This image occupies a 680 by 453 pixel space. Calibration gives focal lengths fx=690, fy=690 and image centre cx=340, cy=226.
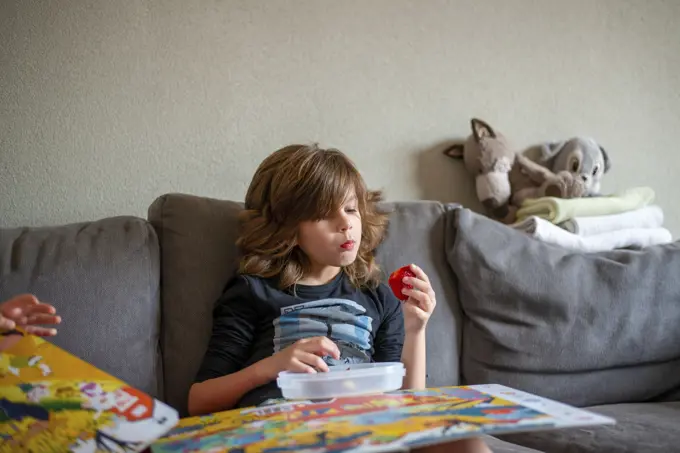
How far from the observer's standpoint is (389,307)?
1404 millimetres

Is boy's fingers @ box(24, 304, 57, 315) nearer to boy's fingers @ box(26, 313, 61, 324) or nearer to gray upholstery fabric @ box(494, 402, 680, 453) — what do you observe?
boy's fingers @ box(26, 313, 61, 324)

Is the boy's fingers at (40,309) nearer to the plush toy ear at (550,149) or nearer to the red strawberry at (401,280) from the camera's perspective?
the red strawberry at (401,280)

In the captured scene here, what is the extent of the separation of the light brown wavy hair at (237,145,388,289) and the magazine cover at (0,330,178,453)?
0.48m

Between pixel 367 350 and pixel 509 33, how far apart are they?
1.16 m

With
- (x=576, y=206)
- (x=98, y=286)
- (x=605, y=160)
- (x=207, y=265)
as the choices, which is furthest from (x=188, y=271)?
(x=605, y=160)

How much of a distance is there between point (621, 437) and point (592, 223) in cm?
69

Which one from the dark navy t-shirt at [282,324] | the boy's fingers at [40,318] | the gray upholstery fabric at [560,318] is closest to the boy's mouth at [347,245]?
the dark navy t-shirt at [282,324]

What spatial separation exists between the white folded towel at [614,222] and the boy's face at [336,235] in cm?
74

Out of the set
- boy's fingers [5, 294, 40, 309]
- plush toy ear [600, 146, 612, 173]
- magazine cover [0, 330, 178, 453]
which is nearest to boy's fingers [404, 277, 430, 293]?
magazine cover [0, 330, 178, 453]

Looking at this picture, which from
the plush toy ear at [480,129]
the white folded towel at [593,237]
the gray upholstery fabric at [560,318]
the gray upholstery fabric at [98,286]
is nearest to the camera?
the gray upholstery fabric at [98,286]

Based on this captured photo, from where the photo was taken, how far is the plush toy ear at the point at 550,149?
2006mm

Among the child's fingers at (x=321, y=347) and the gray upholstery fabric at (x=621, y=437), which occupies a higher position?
the child's fingers at (x=321, y=347)

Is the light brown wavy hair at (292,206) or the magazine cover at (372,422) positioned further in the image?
the light brown wavy hair at (292,206)

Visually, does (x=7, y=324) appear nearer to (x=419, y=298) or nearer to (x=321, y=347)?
(x=321, y=347)
